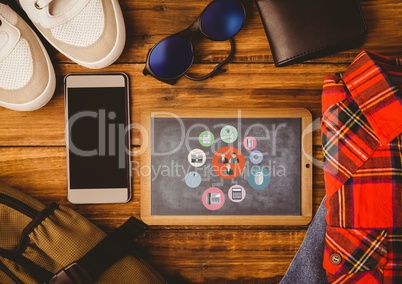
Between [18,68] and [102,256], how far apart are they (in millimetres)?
374

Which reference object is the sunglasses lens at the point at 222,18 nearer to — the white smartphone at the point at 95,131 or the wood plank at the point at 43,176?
the white smartphone at the point at 95,131

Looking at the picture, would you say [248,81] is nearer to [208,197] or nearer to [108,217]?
[208,197]

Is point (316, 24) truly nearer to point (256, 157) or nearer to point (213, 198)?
point (256, 157)

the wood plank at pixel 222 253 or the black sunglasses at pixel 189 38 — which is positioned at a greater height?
the black sunglasses at pixel 189 38

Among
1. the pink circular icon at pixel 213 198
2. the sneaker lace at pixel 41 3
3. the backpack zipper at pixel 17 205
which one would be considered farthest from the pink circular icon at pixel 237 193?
the sneaker lace at pixel 41 3

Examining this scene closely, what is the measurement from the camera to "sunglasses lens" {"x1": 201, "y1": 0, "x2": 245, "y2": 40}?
0.70 metres

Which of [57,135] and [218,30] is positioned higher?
[218,30]

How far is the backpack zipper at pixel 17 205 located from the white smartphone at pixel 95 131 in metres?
0.08

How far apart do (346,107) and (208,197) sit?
0.99ft

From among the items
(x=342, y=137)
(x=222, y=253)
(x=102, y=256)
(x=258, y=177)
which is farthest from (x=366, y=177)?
(x=102, y=256)

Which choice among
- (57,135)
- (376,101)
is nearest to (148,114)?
(57,135)

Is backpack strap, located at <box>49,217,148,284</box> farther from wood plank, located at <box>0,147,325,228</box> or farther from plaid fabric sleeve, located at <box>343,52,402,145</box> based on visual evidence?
plaid fabric sleeve, located at <box>343,52,402,145</box>

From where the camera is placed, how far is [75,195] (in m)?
0.75

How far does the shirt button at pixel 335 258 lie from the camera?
651mm
